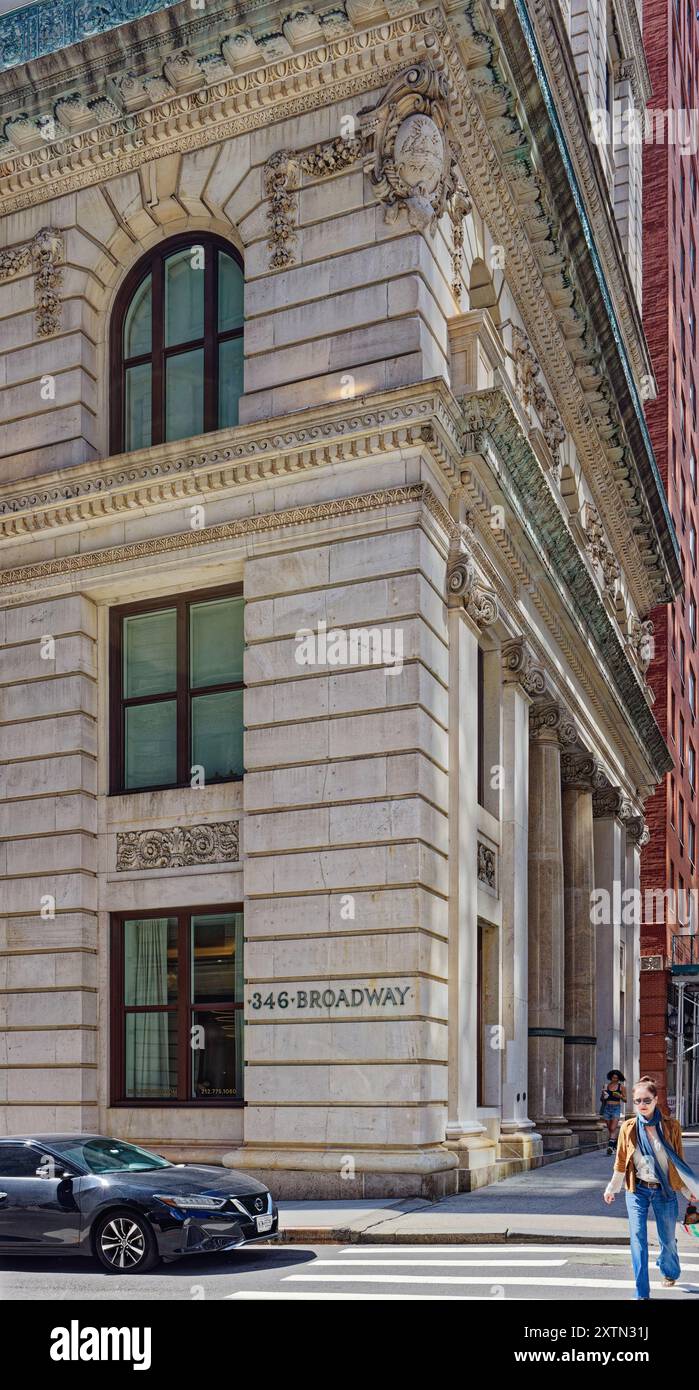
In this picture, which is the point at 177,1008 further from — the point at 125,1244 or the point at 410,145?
the point at 410,145

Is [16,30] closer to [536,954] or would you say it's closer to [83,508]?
[83,508]

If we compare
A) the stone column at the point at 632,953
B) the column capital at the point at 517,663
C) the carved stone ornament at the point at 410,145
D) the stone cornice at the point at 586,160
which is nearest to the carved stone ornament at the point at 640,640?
the stone column at the point at 632,953

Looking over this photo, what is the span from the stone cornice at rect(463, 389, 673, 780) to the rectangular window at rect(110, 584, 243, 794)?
13.8ft

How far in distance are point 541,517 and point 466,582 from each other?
215 inches

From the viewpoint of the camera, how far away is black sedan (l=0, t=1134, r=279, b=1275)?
1328 centimetres

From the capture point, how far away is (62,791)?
21.8 meters

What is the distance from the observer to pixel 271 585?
2058 centimetres

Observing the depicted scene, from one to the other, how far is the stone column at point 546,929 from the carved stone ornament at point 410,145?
1000 cm

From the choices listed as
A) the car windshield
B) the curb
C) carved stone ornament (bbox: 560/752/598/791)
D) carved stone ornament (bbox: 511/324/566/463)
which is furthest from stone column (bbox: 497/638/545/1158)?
the car windshield

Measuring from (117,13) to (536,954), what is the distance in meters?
17.2

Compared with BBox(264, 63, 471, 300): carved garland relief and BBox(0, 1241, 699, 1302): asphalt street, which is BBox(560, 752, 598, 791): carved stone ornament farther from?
BBox(0, 1241, 699, 1302): asphalt street

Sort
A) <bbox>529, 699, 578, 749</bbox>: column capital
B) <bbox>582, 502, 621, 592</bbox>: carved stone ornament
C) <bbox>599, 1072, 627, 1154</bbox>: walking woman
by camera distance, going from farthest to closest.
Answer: <bbox>582, 502, 621, 592</bbox>: carved stone ornament, <bbox>599, 1072, 627, 1154</bbox>: walking woman, <bbox>529, 699, 578, 749</bbox>: column capital

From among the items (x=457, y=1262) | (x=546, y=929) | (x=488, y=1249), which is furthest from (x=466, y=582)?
(x=457, y=1262)

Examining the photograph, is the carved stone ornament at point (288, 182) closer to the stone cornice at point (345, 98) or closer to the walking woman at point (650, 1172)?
the stone cornice at point (345, 98)
